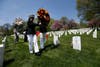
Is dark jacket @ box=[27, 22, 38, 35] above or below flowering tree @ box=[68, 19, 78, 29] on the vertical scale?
above

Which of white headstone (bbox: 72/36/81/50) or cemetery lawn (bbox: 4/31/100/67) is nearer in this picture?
cemetery lawn (bbox: 4/31/100/67)

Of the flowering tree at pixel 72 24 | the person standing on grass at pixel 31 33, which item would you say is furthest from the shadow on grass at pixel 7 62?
the flowering tree at pixel 72 24

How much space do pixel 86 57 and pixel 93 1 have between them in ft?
155

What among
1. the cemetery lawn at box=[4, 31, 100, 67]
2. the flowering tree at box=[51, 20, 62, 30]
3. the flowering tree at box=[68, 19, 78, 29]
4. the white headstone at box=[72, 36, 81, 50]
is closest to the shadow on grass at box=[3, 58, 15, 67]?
the cemetery lawn at box=[4, 31, 100, 67]

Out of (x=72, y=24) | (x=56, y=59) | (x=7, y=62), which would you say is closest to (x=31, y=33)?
(x=56, y=59)

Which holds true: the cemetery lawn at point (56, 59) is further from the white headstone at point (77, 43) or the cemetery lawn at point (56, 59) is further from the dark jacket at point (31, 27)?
the dark jacket at point (31, 27)

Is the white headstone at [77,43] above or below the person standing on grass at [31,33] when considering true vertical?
below

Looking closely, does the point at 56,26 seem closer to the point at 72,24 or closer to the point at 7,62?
the point at 72,24

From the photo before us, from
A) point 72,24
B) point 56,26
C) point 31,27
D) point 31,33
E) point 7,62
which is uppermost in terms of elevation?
point 31,27

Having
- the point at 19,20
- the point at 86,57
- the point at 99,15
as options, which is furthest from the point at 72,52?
the point at 99,15

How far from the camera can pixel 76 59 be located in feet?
39.2

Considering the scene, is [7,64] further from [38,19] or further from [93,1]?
[93,1]

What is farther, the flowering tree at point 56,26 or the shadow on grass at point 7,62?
the flowering tree at point 56,26

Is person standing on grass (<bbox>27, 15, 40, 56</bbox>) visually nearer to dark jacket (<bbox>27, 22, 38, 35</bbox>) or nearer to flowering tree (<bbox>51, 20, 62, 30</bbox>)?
dark jacket (<bbox>27, 22, 38, 35</bbox>)
